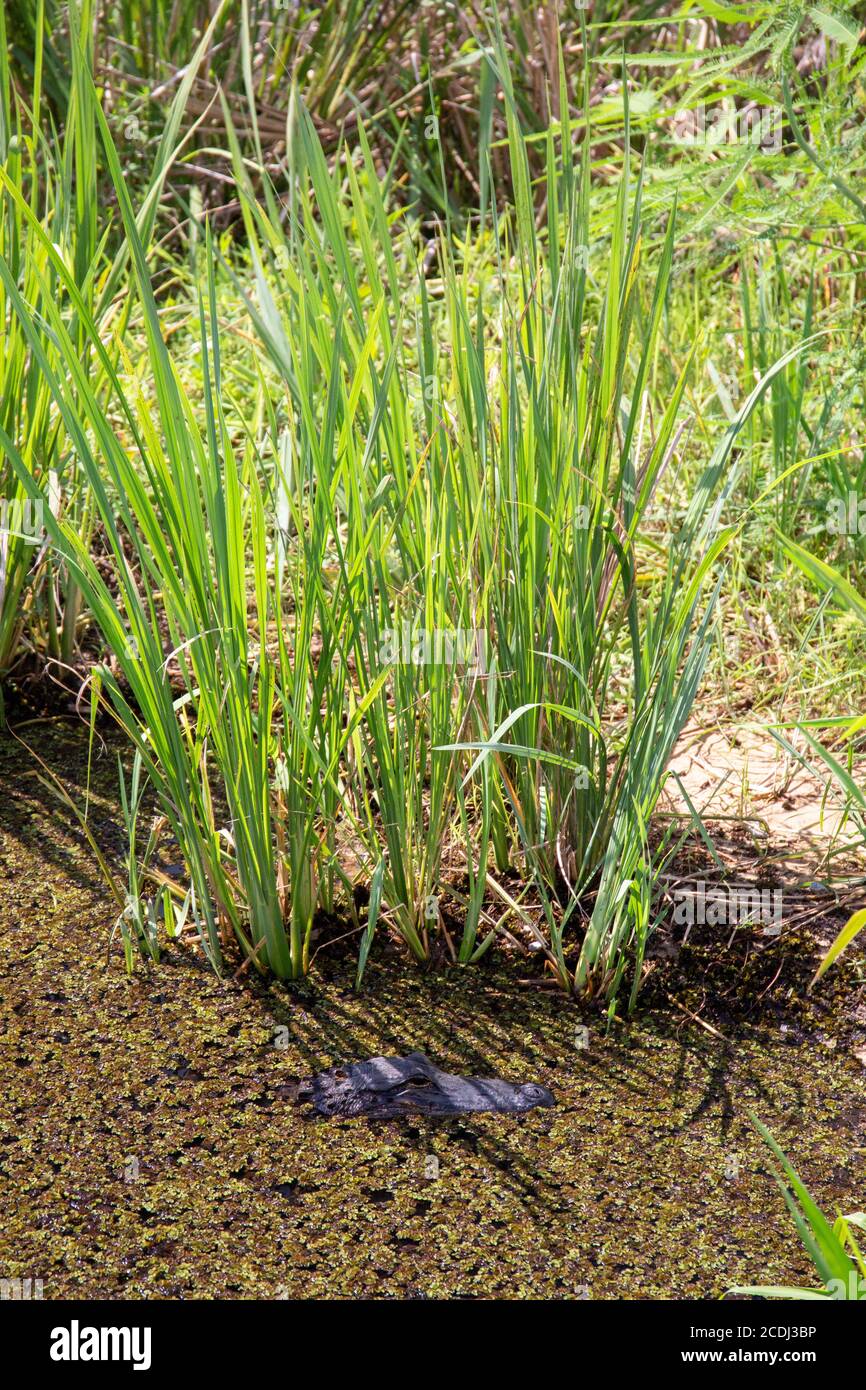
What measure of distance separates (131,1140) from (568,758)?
0.73 m

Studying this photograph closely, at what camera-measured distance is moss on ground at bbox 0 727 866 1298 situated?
125 centimetres

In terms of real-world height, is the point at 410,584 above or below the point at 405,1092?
above

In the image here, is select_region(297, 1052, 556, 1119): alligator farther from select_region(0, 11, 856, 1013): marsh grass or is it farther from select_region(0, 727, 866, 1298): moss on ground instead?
select_region(0, 11, 856, 1013): marsh grass

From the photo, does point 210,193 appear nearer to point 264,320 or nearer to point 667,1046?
point 264,320

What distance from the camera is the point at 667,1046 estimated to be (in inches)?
61.4

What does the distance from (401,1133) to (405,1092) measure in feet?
0.17

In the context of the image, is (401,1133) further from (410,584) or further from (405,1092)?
(410,584)

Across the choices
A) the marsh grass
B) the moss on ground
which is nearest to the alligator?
the moss on ground

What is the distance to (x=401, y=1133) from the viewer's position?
142 centimetres

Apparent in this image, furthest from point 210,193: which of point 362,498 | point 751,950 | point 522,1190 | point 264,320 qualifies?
point 522,1190

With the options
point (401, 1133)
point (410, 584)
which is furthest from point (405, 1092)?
point (410, 584)

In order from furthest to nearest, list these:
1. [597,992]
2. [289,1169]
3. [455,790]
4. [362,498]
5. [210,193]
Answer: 1. [210,193]
2. [455,790]
3. [597,992]
4. [362,498]
5. [289,1169]

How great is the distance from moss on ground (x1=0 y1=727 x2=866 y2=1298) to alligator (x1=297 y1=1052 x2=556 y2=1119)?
0.02 m

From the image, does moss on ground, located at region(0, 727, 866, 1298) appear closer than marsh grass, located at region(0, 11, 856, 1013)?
Yes
